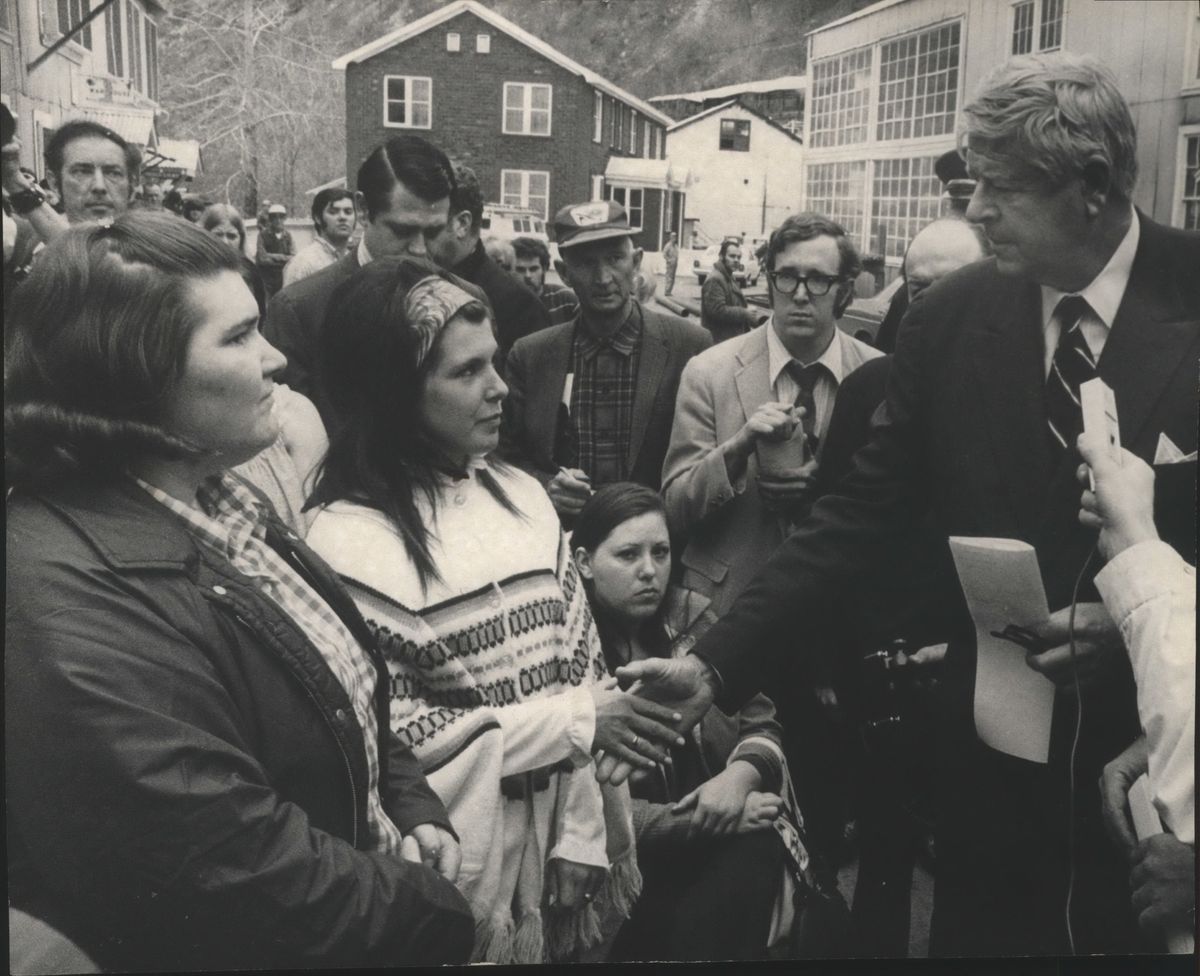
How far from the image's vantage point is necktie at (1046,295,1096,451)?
2.47m

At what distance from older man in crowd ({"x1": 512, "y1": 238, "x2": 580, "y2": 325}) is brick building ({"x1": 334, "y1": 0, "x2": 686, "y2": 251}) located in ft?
0.35

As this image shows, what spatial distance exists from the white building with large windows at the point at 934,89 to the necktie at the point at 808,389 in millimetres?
314

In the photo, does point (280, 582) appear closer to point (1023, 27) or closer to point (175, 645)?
point (175, 645)

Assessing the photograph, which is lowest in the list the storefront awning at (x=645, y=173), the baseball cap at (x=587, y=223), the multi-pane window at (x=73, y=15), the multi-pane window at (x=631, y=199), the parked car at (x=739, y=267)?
the parked car at (x=739, y=267)

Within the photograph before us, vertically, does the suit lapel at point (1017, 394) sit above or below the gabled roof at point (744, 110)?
below

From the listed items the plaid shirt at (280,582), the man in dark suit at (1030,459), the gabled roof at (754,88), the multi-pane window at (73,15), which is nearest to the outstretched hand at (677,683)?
the man in dark suit at (1030,459)

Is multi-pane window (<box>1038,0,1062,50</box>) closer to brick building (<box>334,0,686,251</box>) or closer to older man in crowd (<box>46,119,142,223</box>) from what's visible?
brick building (<box>334,0,686,251</box>)

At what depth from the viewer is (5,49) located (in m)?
2.50

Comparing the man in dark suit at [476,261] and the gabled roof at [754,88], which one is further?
the gabled roof at [754,88]

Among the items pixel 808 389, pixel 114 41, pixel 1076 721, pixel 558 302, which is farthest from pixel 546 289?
pixel 1076 721

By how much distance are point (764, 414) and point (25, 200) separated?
1.70 metres

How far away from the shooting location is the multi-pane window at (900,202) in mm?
2832

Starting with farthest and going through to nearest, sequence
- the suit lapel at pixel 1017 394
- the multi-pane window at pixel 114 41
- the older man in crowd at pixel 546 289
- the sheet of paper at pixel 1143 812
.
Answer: the older man in crowd at pixel 546 289 < the multi-pane window at pixel 114 41 < the suit lapel at pixel 1017 394 < the sheet of paper at pixel 1143 812

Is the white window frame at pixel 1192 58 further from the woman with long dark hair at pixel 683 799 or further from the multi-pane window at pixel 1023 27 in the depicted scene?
the woman with long dark hair at pixel 683 799
